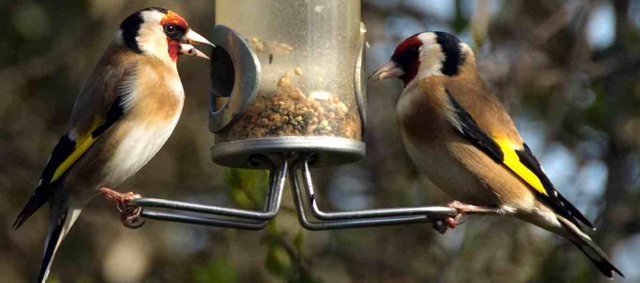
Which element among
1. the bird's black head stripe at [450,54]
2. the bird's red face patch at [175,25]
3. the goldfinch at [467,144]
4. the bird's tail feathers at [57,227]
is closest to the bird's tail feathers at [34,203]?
the bird's tail feathers at [57,227]

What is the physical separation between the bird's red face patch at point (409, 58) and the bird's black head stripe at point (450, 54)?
0.12 m

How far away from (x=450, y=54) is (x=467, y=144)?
22.9 inches

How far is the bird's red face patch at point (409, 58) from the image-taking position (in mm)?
6488

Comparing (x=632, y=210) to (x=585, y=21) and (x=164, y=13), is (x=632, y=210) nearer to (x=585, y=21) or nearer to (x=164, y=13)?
(x=585, y=21)

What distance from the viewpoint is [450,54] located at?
21.5 feet

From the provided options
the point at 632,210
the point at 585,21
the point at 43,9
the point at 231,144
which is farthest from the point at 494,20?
the point at 231,144

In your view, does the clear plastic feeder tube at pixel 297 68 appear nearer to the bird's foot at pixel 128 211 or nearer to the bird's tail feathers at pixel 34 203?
the bird's foot at pixel 128 211

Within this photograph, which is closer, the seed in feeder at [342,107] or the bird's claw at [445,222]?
the bird's claw at [445,222]

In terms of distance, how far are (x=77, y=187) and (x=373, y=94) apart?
3.53 meters

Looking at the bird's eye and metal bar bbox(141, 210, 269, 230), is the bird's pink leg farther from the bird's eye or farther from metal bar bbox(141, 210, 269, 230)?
the bird's eye

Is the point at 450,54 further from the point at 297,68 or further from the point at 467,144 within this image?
the point at 297,68

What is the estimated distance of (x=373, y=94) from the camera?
9273 millimetres

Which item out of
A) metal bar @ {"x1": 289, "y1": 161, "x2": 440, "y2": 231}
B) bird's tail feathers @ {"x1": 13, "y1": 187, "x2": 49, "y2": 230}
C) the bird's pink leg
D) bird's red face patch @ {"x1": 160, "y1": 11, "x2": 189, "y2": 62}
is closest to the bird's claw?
the bird's pink leg

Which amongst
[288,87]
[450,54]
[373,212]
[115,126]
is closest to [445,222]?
[373,212]
